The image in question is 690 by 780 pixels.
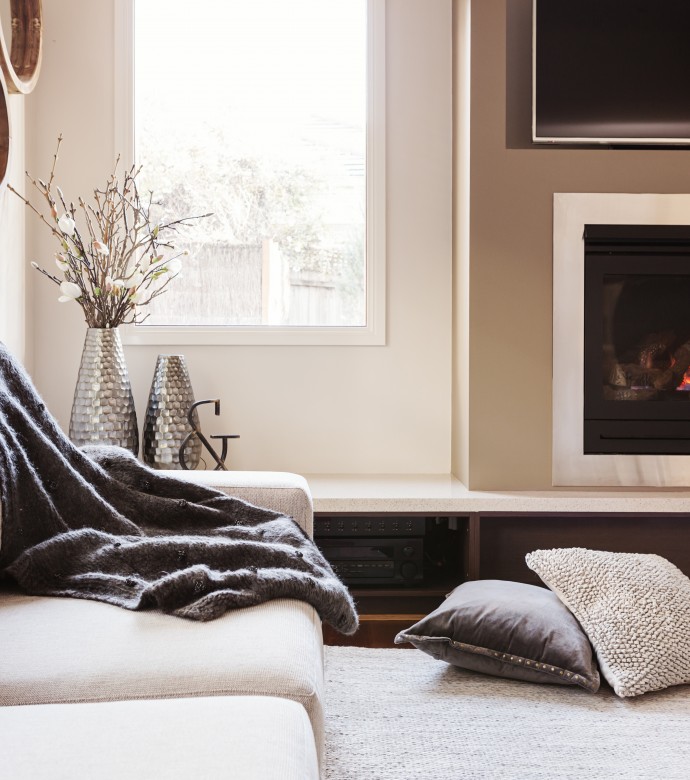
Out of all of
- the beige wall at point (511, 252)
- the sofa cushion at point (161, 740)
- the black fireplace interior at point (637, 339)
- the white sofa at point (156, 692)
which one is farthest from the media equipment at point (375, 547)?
the sofa cushion at point (161, 740)

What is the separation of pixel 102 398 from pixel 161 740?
1900 millimetres

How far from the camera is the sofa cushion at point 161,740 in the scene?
814 mm

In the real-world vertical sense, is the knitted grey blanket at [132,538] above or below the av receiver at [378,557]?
above

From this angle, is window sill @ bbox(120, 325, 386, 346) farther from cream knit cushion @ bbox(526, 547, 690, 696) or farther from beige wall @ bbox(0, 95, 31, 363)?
cream knit cushion @ bbox(526, 547, 690, 696)

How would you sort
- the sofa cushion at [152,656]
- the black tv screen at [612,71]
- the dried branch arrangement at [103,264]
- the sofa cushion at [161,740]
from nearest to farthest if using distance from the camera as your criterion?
the sofa cushion at [161,740] → the sofa cushion at [152,656] → the dried branch arrangement at [103,264] → the black tv screen at [612,71]

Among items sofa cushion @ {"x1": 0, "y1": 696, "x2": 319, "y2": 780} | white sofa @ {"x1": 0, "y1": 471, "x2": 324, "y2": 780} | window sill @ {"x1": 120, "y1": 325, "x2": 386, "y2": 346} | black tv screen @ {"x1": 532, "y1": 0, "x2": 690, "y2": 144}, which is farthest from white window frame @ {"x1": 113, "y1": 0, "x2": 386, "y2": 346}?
sofa cushion @ {"x1": 0, "y1": 696, "x2": 319, "y2": 780}

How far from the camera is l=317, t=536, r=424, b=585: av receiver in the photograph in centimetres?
264

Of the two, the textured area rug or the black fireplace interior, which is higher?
the black fireplace interior

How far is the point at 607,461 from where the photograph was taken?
2.73 metres

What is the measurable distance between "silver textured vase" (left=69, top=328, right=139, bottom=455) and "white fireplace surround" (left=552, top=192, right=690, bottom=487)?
55.2 inches

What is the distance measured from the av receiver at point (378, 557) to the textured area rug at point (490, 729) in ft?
1.54

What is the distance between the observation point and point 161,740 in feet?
2.89

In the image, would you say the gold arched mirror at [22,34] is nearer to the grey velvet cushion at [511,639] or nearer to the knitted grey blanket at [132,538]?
the knitted grey blanket at [132,538]

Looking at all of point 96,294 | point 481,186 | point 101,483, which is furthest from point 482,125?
point 101,483
